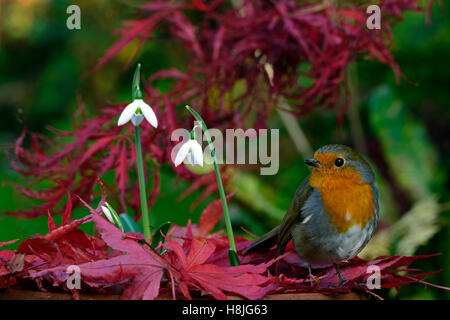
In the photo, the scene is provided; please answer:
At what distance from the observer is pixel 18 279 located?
52 centimetres

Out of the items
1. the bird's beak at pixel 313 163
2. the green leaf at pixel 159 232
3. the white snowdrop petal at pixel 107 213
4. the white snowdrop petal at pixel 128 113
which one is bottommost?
the green leaf at pixel 159 232

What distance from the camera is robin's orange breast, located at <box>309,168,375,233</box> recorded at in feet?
→ 2.04

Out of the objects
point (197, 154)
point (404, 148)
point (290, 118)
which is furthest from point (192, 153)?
point (404, 148)

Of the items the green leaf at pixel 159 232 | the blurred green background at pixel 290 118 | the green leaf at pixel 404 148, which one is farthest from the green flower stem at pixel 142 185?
the green leaf at pixel 404 148

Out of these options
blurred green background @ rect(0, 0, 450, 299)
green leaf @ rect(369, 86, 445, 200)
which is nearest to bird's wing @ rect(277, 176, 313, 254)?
blurred green background @ rect(0, 0, 450, 299)

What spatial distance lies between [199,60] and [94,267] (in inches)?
22.1

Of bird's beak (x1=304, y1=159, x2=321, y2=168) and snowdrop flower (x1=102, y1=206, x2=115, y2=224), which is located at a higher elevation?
bird's beak (x1=304, y1=159, x2=321, y2=168)

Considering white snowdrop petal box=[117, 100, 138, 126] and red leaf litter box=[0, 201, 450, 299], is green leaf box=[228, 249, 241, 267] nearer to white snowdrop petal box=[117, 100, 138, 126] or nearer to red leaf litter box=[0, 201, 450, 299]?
red leaf litter box=[0, 201, 450, 299]

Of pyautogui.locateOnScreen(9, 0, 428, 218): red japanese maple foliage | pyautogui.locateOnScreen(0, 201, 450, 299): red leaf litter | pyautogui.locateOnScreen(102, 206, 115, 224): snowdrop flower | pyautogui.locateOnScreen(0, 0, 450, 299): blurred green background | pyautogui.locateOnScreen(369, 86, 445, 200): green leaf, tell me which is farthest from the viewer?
pyautogui.locateOnScreen(369, 86, 445, 200): green leaf

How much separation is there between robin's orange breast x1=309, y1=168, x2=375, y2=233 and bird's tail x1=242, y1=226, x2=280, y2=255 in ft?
0.25

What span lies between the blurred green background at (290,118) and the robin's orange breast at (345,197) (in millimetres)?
619

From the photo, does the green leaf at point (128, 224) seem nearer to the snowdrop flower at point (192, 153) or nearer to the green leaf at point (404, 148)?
the snowdrop flower at point (192, 153)

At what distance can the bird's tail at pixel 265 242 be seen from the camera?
0.66 metres

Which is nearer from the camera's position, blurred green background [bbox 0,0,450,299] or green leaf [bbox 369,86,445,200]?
blurred green background [bbox 0,0,450,299]
